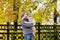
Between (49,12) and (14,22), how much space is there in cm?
147

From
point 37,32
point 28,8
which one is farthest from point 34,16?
point 37,32

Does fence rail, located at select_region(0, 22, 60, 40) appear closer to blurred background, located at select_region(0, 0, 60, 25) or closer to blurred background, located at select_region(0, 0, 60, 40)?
blurred background, located at select_region(0, 0, 60, 40)

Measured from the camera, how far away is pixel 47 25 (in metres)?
10.5

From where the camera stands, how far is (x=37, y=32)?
410 inches

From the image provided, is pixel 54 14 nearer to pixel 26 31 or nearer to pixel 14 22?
pixel 14 22

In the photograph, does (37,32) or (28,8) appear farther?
(37,32)

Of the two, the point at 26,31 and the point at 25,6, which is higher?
the point at 25,6

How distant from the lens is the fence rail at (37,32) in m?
10.3

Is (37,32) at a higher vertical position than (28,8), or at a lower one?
lower

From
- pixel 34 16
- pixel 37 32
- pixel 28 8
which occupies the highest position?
pixel 28 8

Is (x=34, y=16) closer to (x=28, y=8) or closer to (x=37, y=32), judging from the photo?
(x=28, y=8)

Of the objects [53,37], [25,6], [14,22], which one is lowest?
[53,37]

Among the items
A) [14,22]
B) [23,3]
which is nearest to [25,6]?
[23,3]

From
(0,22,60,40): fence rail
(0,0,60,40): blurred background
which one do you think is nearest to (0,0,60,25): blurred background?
(0,0,60,40): blurred background
